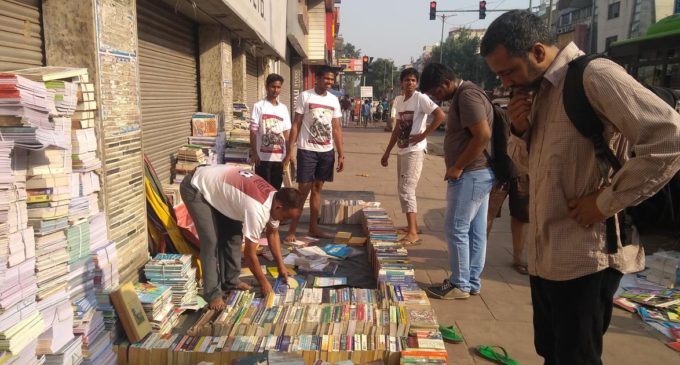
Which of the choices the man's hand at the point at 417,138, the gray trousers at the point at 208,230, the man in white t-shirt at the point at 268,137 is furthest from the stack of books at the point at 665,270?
the man in white t-shirt at the point at 268,137

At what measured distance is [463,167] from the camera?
3.83 meters

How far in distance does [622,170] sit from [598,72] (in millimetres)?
349

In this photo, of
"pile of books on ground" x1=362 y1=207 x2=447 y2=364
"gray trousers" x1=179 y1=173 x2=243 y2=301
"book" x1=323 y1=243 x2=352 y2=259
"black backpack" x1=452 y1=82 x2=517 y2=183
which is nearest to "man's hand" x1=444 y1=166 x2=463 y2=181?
"black backpack" x1=452 y1=82 x2=517 y2=183

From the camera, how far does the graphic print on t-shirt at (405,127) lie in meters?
5.60

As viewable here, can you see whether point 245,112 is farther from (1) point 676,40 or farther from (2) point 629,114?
(2) point 629,114

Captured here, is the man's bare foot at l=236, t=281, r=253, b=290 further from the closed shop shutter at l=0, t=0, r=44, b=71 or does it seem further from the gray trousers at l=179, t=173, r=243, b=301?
the closed shop shutter at l=0, t=0, r=44, b=71

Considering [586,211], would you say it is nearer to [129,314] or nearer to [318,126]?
[129,314]

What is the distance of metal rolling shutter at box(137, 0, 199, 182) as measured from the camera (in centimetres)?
502

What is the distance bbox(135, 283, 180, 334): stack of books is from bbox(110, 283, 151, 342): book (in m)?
0.14

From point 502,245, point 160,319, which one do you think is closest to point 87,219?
point 160,319

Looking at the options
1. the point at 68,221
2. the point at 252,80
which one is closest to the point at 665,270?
the point at 68,221

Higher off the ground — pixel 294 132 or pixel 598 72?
pixel 598 72

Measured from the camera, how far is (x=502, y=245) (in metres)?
5.86

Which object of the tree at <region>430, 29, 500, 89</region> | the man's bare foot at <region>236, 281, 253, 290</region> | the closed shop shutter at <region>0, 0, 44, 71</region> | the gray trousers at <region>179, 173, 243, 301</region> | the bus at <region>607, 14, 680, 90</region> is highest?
the tree at <region>430, 29, 500, 89</region>
